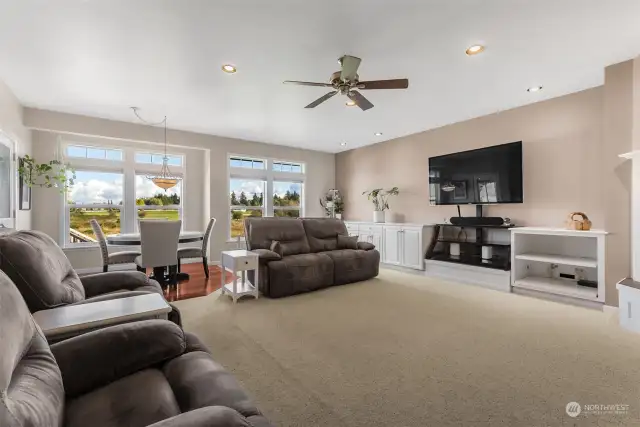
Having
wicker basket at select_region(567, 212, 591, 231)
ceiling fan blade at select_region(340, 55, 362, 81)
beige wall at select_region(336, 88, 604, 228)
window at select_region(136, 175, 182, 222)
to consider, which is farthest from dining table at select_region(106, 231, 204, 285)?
wicker basket at select_region(567, 212, 591, 231)

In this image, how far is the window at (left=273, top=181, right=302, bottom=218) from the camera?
24.0 feet

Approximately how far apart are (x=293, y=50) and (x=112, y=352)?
283 centimetres

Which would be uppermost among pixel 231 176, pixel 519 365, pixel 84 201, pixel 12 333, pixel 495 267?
pixel 231 176

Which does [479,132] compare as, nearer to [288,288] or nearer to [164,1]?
[288,288]

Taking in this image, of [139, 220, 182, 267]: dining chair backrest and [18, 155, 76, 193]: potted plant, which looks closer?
[139, 220, 182, 267]: dining chair backrest

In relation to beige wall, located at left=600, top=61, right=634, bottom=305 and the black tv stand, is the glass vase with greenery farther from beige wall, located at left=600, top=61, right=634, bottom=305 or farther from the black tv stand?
beige wall, located at left=600, top=61, right=634, bottom=305

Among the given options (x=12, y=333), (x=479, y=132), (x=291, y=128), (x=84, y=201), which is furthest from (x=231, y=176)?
(x=12, y=333)

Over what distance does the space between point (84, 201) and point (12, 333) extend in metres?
5.55

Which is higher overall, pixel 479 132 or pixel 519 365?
pixel 479 132

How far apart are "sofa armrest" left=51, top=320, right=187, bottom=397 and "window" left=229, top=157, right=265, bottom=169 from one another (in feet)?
18.3

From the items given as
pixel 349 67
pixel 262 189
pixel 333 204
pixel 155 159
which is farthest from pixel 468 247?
pixel 155 159

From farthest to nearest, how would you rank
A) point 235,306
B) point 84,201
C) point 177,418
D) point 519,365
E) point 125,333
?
1. point 84,201
2. point 235,306
3. point 519,365
4. point 125,333
5. point 177,418

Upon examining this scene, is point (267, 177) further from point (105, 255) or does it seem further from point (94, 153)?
point (105, 255)

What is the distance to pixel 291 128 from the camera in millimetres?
5645
